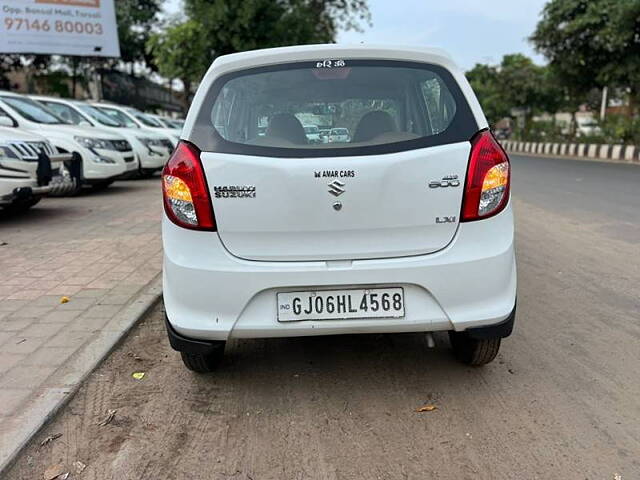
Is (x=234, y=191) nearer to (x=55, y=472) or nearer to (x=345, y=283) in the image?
(x=345, y=283)

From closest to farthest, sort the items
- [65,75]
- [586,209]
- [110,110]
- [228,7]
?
[586,209] → [110,110] → [228,7] → [65,75]

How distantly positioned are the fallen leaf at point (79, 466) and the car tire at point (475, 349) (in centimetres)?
186

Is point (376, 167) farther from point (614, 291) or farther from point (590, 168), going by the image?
point (590, 168)

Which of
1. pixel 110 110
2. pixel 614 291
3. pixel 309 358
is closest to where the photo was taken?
→ pixel 309 358

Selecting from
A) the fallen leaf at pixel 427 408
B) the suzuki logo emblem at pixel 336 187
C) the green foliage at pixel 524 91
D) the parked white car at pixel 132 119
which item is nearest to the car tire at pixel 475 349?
the fallen leaf at pixel 427 408

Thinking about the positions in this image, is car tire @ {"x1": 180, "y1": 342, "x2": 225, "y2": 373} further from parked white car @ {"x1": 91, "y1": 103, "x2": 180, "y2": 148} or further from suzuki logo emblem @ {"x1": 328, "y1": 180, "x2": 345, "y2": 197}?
parked white car @ {"x1": 91, "y1": 103, "x2": 180, "y2": 148}

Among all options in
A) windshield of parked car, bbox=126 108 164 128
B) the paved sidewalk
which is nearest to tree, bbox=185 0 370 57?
windshield of parked car, bbox=126 108 164 128

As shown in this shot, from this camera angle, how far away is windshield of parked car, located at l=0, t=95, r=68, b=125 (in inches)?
366

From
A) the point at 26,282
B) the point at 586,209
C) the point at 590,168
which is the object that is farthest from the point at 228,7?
the point at 26,282

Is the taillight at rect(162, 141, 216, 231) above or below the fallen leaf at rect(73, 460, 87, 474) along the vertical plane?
above

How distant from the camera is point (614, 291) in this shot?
473 centimetres

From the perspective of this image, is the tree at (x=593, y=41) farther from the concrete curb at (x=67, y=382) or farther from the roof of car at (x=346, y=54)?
the concrete curb at (x=67, y=382)

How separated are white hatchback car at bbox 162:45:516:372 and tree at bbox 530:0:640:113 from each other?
67.5 ft

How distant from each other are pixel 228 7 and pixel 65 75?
17323mm
